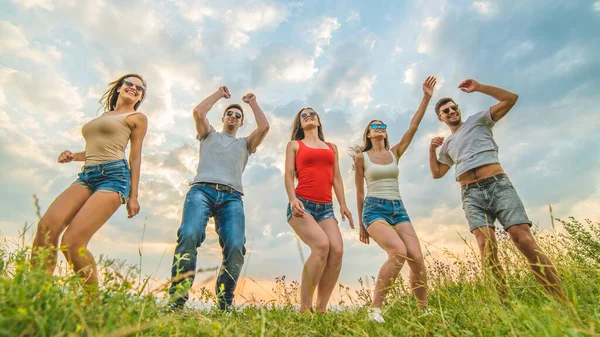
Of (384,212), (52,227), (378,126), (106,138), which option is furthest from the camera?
(378,126)

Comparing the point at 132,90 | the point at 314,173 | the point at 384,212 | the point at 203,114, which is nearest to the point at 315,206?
the point at 314,173

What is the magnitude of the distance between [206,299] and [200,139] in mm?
2590

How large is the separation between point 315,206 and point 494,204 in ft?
7.99

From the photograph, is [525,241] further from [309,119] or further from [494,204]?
[309,119]

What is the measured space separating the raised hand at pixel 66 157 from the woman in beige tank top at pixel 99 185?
0.91 m

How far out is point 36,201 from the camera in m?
2.43

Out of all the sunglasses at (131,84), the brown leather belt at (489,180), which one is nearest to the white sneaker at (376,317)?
the brown leather belt at (489,180)

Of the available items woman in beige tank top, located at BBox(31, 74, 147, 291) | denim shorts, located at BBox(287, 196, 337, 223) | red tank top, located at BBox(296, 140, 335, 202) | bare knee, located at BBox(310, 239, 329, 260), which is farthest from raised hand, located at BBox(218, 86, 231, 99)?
bare knee, located at BBox(310, 239, 329, 260)

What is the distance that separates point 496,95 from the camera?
18.7 ft

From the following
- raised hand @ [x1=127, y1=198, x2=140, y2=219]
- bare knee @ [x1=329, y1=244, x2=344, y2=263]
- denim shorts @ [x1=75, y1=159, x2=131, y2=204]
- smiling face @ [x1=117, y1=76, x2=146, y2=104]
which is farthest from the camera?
smiling face @ [x1=117, y1=76, x2=146, y2=104]

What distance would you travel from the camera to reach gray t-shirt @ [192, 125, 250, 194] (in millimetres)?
5516

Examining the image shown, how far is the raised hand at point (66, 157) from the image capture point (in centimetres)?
555

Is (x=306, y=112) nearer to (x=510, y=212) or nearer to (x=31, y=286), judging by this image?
(x=510, y=212)

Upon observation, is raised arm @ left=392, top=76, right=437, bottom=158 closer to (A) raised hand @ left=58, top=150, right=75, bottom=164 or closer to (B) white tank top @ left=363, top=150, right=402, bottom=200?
(B) white tank top @ left=363, top=150, right=402, bottom=200
